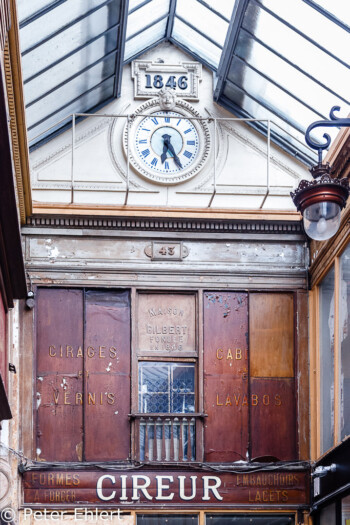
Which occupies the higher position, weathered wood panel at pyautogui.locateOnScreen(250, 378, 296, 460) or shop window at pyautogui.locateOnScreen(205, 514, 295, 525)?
weathered wood panel at pyautogui.locateOnScreen(250, 378, 296, 460)

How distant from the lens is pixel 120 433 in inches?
565

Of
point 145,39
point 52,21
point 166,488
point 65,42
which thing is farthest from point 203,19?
point 166,488

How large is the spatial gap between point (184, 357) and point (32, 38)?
4395 mm

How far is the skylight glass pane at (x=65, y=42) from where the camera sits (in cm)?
1312

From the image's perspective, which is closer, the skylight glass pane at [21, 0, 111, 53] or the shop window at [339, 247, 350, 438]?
the skylight glass pane at [21, 0, 111, 53]

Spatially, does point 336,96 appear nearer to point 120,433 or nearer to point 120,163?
point 120,163

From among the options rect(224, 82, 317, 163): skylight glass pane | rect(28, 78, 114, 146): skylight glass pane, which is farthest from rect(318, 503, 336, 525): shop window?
rect(28, 78, 114, 146): skylight glass pane

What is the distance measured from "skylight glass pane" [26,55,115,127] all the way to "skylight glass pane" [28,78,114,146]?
0.15 metres

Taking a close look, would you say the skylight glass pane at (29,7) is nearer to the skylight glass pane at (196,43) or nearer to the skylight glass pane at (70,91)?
the skylight glass pane at (70,91)

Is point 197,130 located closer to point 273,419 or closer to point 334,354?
point 334,354

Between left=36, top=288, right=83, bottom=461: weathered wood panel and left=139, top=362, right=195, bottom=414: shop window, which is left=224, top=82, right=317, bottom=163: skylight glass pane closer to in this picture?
left=139, top=362, right=195, bottom=414: shop window

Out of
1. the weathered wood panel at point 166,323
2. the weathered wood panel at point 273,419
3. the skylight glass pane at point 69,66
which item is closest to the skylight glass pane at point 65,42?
the skylight glass pane at point 69,66

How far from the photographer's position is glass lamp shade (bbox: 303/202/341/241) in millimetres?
8117

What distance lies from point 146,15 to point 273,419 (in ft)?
16.9
